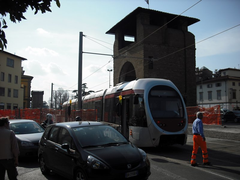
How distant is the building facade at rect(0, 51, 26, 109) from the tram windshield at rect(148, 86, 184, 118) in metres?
47.1

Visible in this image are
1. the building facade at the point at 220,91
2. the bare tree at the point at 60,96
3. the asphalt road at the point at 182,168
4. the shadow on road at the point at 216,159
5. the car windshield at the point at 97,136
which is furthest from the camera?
the bare tree at the point at 60,96

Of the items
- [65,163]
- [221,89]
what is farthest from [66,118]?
[221,89]

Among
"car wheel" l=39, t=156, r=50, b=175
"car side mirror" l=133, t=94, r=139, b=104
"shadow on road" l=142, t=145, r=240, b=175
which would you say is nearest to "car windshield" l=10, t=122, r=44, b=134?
"car wheel" l=39, t=156, r=50, b=175

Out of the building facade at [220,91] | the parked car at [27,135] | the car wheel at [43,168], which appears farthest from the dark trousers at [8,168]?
the building facade at [220,91]

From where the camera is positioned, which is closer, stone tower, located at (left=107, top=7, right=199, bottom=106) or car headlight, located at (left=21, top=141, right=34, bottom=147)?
car headlight, located at (left=21, top=141, right=34, bottom=147)

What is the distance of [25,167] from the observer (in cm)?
789

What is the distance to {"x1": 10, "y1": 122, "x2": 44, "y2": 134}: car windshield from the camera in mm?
9977

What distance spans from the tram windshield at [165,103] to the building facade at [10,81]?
47.1 m

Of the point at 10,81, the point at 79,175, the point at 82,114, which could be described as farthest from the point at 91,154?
the point at 10,81

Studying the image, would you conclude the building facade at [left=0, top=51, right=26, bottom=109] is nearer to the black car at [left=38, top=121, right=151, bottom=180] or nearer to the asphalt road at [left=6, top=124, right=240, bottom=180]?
the asphalt road at [left=6, top=124, right=240, bottom=180]

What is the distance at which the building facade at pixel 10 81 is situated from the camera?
170ft

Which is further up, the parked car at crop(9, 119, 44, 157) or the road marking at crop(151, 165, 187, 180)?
the parked car at crop(9, 119, 44, 157)

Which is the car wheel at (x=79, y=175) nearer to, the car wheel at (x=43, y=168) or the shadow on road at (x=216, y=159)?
the car wheel at (x=43, y=168)

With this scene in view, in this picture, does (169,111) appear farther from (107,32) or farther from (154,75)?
(107,32)
